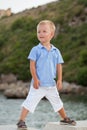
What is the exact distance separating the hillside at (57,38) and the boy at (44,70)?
67305 mm

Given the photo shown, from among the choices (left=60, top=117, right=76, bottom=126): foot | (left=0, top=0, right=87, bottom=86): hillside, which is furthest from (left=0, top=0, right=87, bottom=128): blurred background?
(left=60, top=117, right=76, bottom=126): foot

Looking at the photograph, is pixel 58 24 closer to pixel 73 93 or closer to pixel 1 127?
pixel 73 93

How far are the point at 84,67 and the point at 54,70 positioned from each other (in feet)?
238

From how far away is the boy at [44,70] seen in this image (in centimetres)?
1040

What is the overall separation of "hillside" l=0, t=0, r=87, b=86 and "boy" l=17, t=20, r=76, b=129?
221 ft

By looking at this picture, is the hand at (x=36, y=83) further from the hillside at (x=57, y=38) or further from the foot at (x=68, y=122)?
the hillside at (x=57, y=38)

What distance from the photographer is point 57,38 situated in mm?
98500

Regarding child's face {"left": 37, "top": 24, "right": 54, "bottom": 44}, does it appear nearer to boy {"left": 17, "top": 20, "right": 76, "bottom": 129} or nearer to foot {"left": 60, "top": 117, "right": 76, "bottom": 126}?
boy {"left": 17, "top": 20, "right": 76, "bottom": 129}

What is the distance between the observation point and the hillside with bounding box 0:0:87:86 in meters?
86.8

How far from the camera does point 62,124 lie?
1057 centimetres

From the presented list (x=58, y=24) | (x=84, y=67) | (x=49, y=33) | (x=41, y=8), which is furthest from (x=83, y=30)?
(x=49, y=33)

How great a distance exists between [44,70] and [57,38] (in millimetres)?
88234

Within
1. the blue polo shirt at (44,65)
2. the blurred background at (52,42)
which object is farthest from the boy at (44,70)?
the blurred background at (52,42)

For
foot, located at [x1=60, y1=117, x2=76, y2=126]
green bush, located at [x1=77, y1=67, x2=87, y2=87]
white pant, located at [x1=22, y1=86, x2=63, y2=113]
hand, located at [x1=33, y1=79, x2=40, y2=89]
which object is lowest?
green bush, located at [x1=77, y1=67, x2=87, y2=87]
